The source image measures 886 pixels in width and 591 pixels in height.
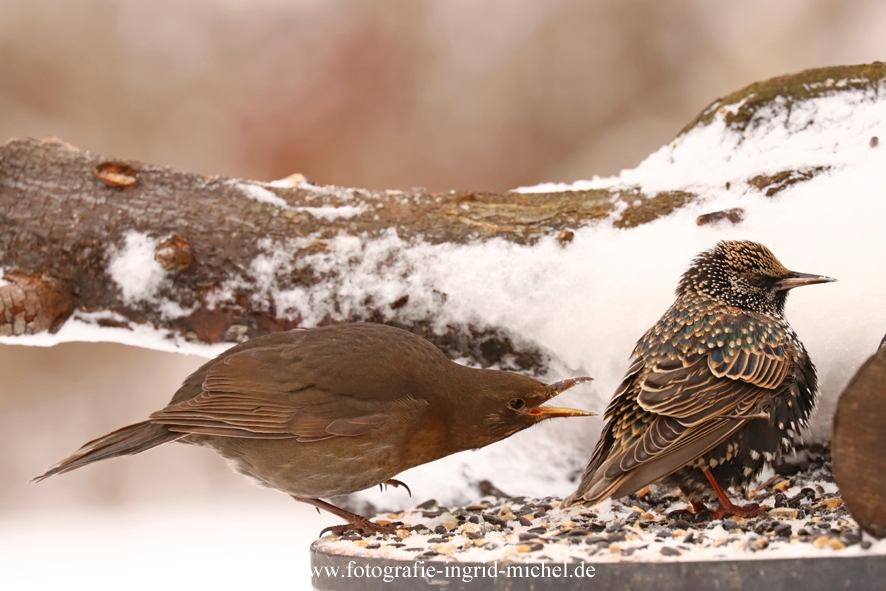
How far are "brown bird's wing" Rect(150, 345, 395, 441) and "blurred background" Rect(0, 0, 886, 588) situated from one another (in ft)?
10.0

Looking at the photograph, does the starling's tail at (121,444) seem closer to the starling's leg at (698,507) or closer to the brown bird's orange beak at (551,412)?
the brown bird's orange beak at (551,412)

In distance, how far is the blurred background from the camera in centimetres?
607

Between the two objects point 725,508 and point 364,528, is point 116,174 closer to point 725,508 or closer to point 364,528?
point 364,528

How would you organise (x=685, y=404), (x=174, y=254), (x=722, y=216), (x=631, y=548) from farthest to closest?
1. (x=174, y=254)
2. (x=722, y=216)
3. (x=685, y=404)
4. (x=631, y=548)

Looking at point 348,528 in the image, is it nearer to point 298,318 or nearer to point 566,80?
point 298,318

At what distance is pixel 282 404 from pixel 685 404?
142 centimetres

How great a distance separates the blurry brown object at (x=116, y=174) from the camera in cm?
395

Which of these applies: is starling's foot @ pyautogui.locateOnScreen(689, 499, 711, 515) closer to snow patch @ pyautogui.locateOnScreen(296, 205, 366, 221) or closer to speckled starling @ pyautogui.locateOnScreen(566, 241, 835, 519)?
speckled starling @ pyautogui.locateOnScreen(566, 241, 835, 519)

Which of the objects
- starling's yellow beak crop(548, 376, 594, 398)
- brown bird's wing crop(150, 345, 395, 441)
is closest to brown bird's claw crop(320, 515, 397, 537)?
brown bird's wing crop(150, 345, 395, 441)

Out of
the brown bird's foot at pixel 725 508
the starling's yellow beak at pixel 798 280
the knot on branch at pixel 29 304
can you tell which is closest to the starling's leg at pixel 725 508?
the brown bird's foot at pixel 725 508

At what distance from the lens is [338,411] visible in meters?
3.18

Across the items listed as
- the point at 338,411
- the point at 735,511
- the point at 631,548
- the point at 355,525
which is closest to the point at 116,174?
the point at 338,411

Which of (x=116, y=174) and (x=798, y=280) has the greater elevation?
(x=116, y=174)

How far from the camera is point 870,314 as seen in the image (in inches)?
124
